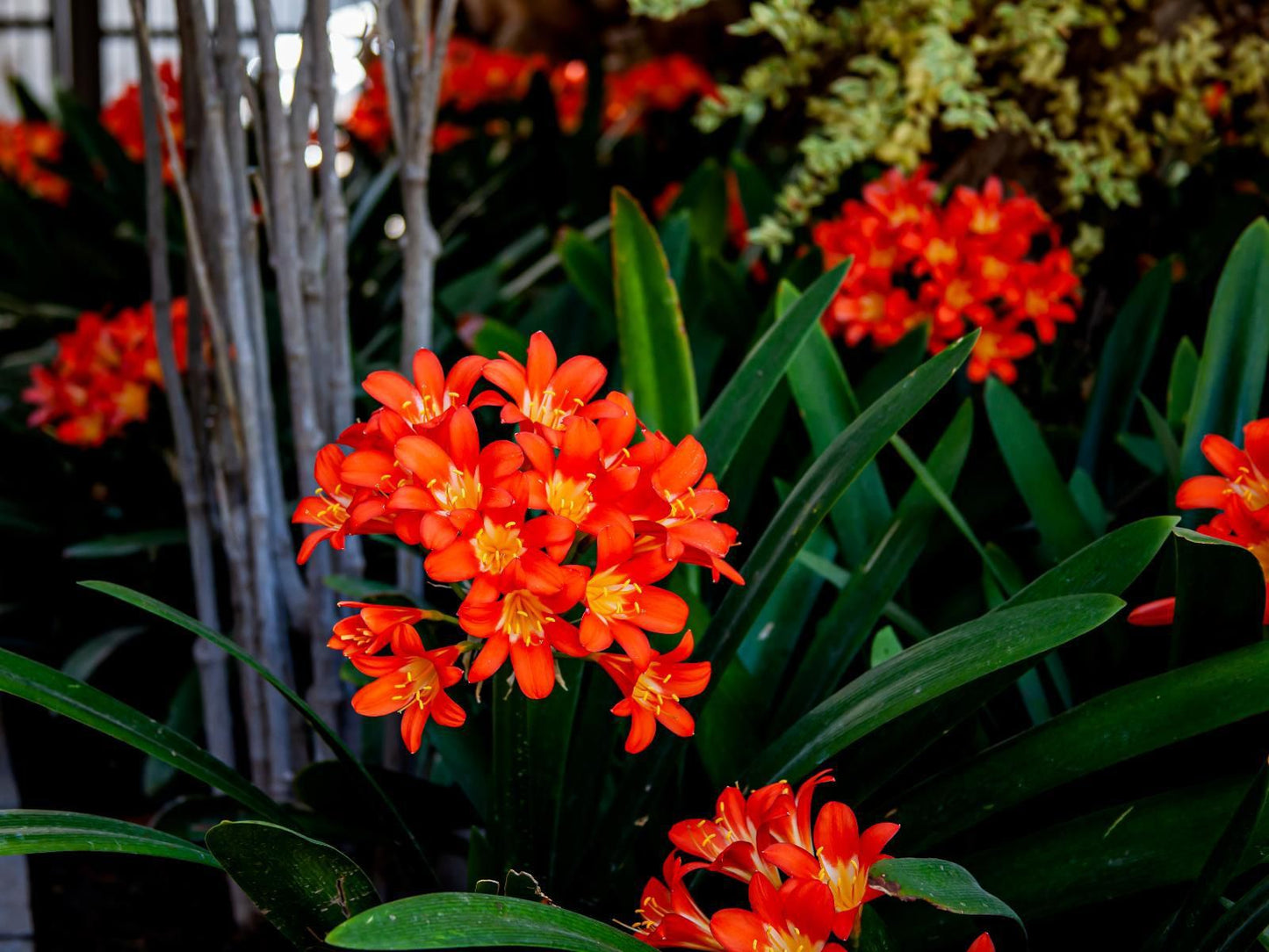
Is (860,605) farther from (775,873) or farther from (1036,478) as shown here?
(775,873)

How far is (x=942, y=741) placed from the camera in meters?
0.87

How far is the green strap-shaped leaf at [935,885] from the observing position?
1.77 feet

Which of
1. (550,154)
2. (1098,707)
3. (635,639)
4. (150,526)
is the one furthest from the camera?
(550,154)

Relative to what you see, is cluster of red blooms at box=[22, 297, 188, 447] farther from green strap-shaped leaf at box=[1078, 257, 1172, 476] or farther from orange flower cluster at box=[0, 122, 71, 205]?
orange flower cluster at box=[0, 122, 71, 205]

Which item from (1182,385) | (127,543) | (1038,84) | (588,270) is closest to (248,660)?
(127,543)

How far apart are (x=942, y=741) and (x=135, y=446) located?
1.16m

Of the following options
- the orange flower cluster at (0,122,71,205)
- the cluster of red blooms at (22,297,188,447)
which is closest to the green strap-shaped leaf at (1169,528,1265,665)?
the cluster of red blooms at (22,297,188,447)

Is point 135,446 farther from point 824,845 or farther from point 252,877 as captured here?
point 824,845

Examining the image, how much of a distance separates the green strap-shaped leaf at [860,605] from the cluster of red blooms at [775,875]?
0.94ft

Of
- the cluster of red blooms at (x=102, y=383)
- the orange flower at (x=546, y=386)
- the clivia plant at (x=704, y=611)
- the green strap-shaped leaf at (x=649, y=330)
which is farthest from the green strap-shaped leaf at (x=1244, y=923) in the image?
the cluster of red blooms at (x=102, y=383)

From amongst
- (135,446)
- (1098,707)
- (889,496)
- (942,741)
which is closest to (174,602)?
(135,446)

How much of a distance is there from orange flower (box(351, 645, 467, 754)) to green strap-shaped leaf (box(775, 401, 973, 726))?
15.2 inches

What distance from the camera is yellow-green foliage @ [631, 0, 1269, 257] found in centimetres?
146

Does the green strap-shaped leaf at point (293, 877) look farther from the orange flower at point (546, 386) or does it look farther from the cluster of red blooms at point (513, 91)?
the cluster of red blooms at point (513, 91)
